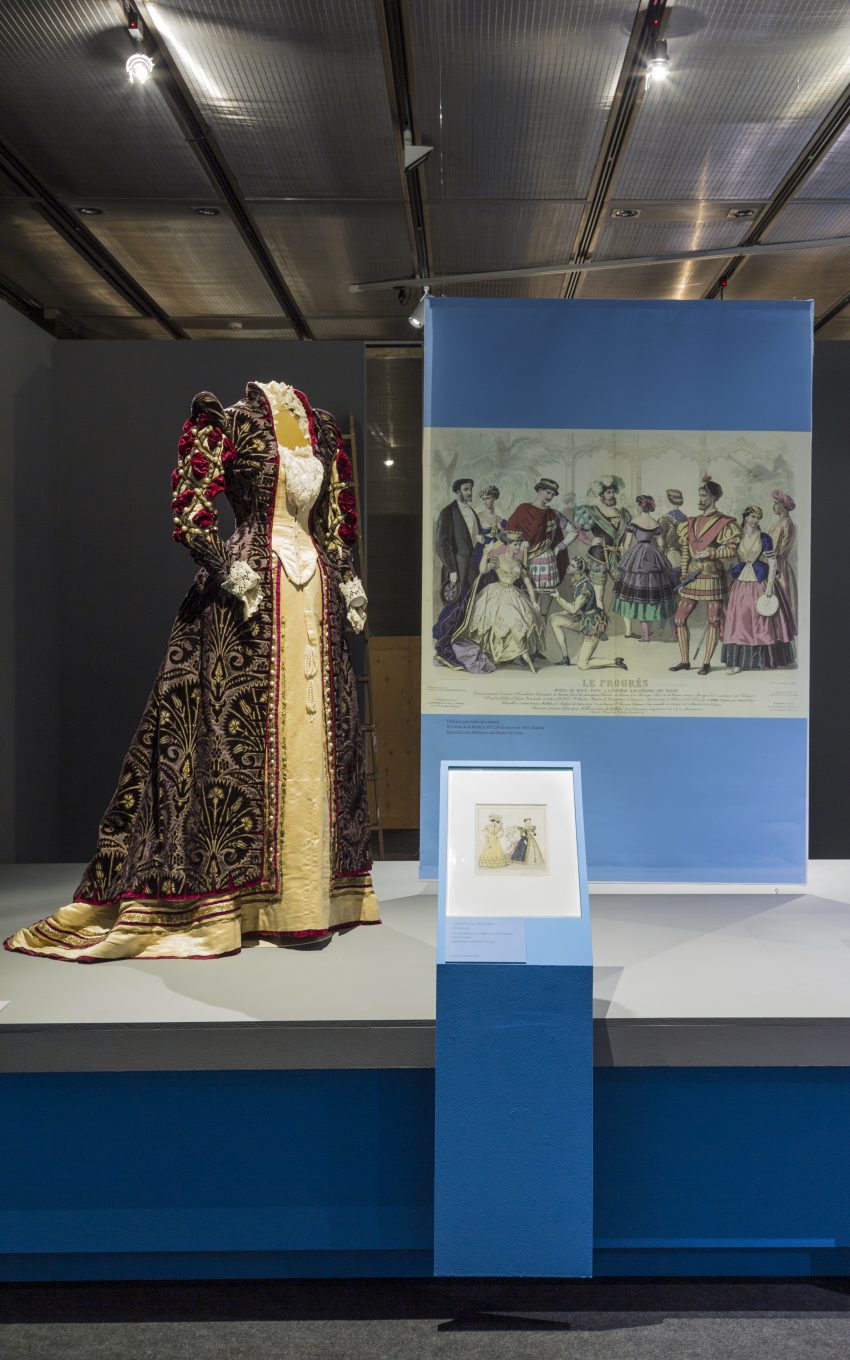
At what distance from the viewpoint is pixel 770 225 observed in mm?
4824

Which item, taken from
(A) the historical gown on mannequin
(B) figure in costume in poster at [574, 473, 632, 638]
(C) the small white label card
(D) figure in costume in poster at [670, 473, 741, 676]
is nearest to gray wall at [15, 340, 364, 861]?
(B) figure in costume in poster at [574, 473, 632, 638]

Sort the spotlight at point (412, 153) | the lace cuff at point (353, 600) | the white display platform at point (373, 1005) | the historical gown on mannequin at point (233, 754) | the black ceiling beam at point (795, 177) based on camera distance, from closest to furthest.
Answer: the white display platform at point (373, 1005) → the historical gown on mannequin at point (233, 754) → the lace cuff at point (353, 600) → the black ceiling beam at point (795, 177) → the spotlight at point (412, 153)

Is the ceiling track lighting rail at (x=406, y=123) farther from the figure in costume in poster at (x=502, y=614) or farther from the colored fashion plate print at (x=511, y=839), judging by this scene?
the colored fashion plate print at (x=511, y=839)

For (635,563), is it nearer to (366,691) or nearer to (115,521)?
(366,691)

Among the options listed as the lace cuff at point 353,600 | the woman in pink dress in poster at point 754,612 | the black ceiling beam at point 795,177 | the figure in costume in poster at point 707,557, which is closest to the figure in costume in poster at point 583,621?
the figure in costume in poster at point 707,557

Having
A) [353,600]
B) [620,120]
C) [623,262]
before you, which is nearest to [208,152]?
[620,120]

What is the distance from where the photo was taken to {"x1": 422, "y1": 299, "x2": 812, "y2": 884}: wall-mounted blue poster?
12.8ft

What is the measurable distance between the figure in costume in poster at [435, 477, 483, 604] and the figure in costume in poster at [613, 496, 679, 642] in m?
0.52

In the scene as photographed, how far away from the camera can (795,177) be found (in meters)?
4.44

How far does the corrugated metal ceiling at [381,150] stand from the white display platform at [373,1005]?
2.78m

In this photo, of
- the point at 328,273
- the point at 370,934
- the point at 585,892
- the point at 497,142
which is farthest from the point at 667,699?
the point at 328,273

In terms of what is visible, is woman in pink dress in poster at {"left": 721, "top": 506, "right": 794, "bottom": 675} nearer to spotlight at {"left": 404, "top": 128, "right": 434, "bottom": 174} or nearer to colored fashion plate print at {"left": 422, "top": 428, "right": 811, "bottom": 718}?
colored fashion plate print at {"left": 422, "top": 428, "right": 811, "bottom": 718}

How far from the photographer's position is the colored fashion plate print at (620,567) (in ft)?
12.9

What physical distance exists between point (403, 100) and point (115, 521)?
229cm
